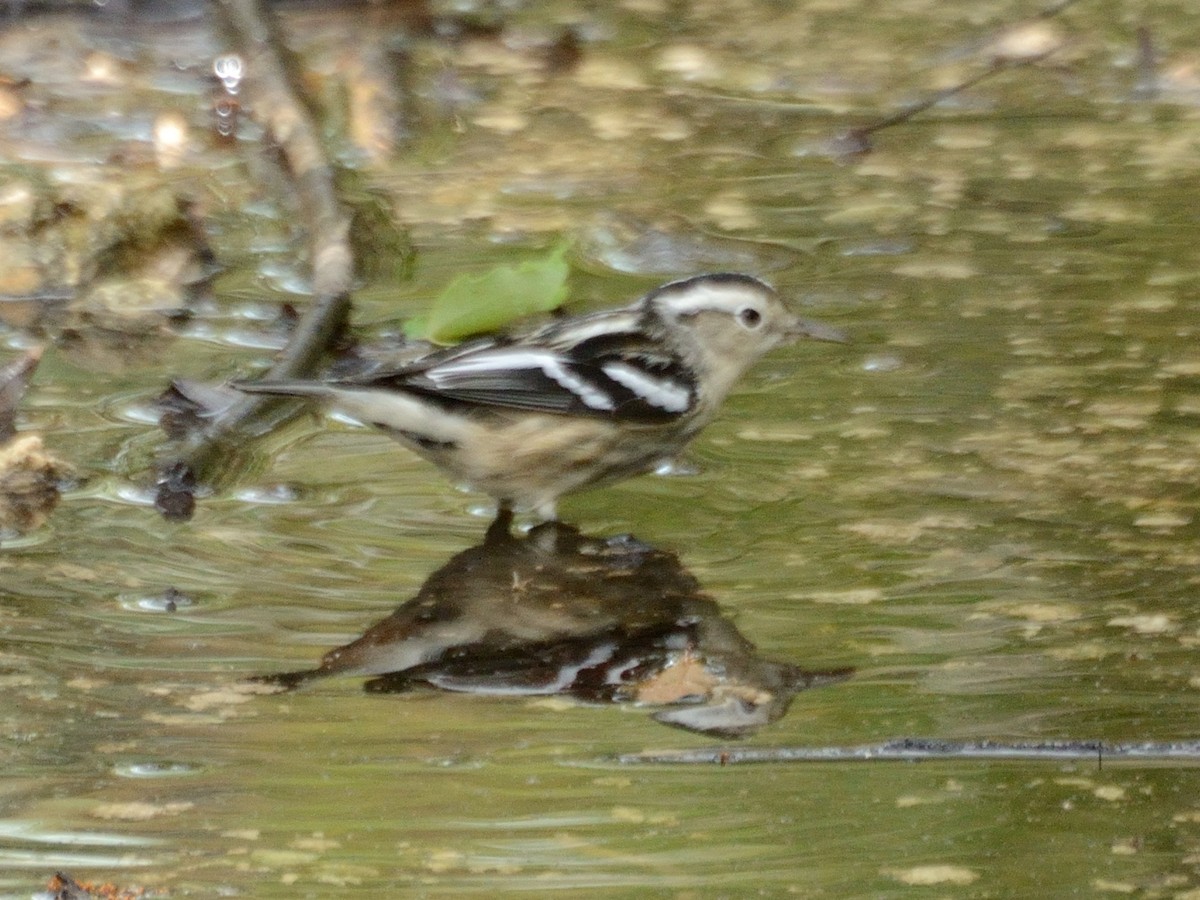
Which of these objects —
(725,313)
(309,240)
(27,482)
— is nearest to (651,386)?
(725,313)

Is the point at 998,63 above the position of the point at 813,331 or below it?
above

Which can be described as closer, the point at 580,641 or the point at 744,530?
the point at 580,641

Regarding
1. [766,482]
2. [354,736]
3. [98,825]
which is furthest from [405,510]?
[98,825]

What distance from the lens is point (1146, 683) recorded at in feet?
12.5

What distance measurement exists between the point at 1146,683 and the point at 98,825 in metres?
1.94

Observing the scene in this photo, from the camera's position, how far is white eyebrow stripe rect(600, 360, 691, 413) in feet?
16.7

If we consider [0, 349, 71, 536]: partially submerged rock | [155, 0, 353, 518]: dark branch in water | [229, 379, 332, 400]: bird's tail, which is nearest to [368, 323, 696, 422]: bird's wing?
[229, 379, 332, 400]: bird's tail

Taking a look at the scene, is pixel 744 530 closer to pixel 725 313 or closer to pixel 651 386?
pixel 651 386

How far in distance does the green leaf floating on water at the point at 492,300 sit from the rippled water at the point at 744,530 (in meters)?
0.31

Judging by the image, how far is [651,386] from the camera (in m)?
5.15

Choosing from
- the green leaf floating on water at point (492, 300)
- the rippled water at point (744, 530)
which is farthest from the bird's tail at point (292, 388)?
the green leaf floating on water at point (492, 300)

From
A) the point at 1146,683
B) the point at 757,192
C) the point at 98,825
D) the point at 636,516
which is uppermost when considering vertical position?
the point at 757,192

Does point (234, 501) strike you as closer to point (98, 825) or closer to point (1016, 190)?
point (98, 825)

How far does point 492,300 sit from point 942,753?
2741 mm
